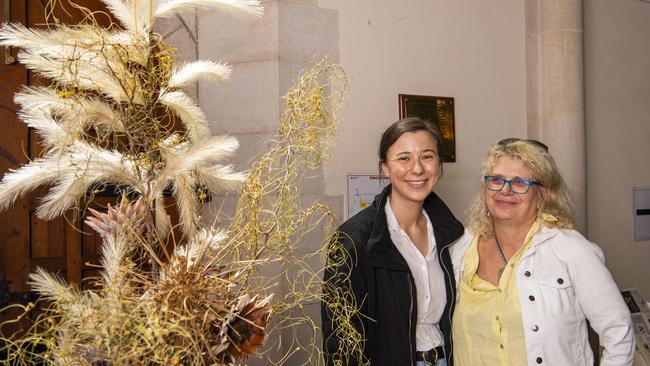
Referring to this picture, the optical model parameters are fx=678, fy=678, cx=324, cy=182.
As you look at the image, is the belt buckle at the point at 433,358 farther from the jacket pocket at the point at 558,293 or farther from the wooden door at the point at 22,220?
the wooden door at the point at 22,220

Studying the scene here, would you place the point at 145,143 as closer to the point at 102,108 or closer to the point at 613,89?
the point at 102,108

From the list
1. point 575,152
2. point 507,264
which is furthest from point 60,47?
point 575,152

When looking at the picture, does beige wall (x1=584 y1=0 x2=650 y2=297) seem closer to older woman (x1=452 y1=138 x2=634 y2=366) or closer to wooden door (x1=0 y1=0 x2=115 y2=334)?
older woman (x1=452 y1=138 x2=634 y2=366)

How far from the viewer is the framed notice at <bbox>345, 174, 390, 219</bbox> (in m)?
3.38

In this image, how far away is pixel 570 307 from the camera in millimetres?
2271

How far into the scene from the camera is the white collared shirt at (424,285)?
233cm

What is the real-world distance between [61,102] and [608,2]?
4422mm

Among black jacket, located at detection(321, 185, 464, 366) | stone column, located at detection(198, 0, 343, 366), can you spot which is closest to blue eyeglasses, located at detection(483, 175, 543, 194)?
black jacket, located at detection(321, 185, 464, 366)

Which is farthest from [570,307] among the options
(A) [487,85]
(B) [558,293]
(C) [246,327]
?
(A) [487,85]

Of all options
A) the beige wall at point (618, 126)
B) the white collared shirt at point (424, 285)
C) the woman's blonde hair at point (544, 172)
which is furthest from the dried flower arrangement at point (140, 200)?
the beige wall at point (618, 126)

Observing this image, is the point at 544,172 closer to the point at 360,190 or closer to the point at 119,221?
the point at 360,190

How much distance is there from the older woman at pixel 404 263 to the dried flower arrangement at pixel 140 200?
999 mm

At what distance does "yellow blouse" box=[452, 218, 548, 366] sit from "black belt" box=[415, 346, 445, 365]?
0.25ft

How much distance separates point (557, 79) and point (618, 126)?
0.76 metres
